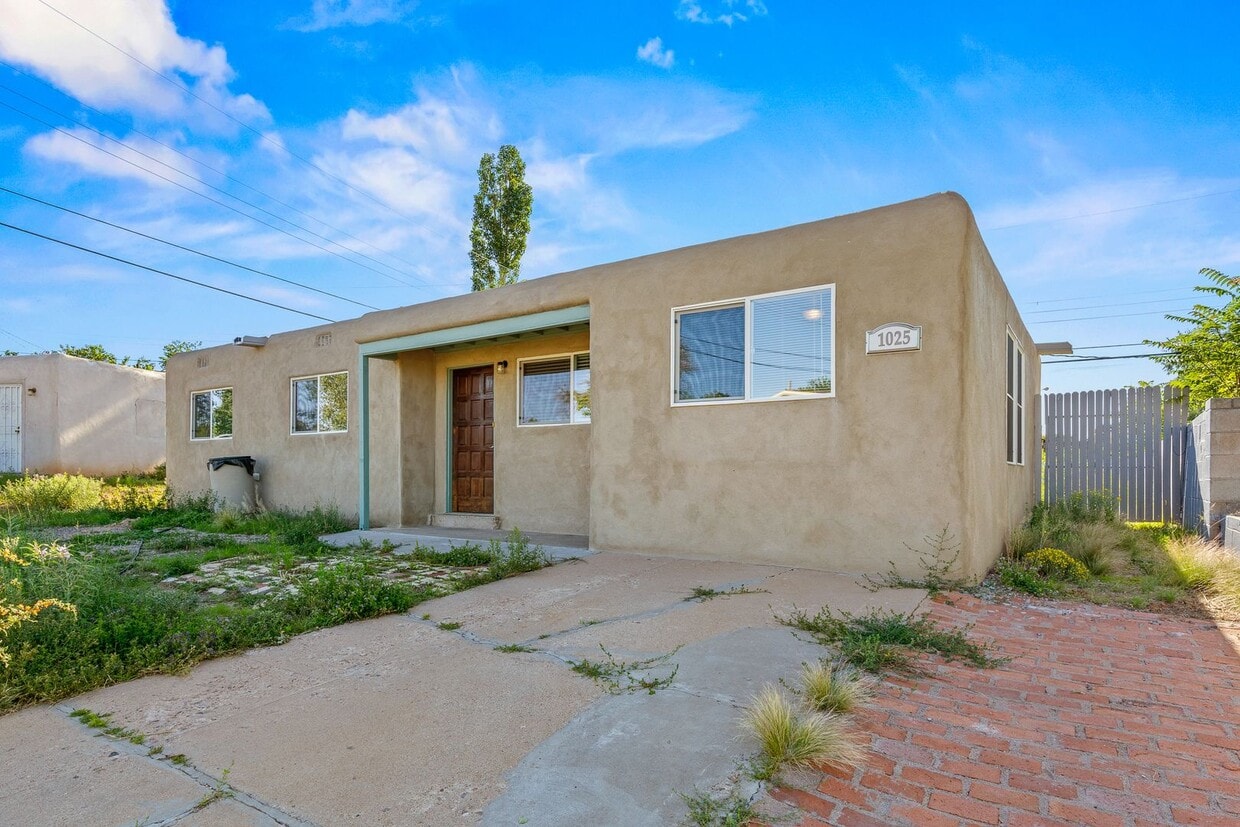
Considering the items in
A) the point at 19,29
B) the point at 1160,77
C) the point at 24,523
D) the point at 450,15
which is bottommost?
the point at 24,523

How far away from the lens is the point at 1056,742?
2715 millimetres

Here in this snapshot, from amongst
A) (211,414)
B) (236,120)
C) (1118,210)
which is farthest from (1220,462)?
(236,120)

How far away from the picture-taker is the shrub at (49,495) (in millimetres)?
13320

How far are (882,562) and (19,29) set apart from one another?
15.7 meters

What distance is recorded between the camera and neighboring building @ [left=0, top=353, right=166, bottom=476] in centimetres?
1855

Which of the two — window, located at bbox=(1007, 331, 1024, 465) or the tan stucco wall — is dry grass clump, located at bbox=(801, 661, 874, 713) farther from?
the tan stucco wall

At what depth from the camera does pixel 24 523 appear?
33.6ft

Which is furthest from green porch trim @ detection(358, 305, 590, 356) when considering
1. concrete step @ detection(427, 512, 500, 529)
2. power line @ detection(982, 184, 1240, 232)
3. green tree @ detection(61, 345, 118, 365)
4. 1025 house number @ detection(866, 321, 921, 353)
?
green tree @ detection(61, 345, 118, 365)

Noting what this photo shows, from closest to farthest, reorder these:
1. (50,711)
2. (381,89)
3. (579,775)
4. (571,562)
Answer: (579,775) < (50,711) < (571,562) < (381,89)

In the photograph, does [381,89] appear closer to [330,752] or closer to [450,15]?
[450,15]

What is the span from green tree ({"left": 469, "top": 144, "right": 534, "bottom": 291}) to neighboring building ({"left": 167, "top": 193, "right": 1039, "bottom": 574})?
35.3 ft

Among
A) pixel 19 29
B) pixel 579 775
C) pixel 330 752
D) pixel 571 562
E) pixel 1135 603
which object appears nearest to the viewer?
pixel 579 775

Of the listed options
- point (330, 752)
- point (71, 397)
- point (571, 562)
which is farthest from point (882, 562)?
point (71, 397)

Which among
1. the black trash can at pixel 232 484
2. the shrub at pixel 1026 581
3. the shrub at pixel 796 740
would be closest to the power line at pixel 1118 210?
the shrub at pixel 1026 581
